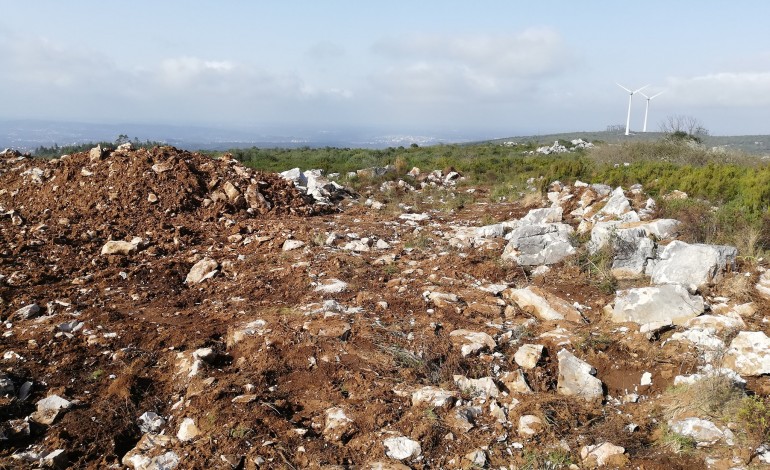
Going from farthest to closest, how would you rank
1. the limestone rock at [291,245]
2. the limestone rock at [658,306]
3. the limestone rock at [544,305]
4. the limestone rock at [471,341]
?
the limestone rock at [291,245] < the limestone rock at [544,305] < the limestone rock at [658,306] < the limestone rock at [471,341]

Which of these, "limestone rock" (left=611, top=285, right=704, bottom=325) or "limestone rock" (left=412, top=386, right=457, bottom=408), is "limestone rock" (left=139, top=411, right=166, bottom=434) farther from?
"limestone rock" (left=611, top=285, right=704, bottom=325)

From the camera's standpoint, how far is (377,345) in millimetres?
4492

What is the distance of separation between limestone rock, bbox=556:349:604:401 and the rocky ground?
0.02 meters

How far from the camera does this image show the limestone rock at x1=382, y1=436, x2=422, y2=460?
318 centimetres

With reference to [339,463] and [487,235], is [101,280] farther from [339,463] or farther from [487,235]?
[487,235]

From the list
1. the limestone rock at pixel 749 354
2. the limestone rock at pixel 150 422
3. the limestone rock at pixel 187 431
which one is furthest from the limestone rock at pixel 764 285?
the limestone rock at pixel 150 422

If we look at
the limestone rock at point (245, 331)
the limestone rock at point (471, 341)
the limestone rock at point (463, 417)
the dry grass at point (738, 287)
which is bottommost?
the limestone rock at point (463, 417)

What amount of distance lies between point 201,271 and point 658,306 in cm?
549

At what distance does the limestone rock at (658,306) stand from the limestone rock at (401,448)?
9.03ft

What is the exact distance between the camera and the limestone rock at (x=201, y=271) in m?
6.36

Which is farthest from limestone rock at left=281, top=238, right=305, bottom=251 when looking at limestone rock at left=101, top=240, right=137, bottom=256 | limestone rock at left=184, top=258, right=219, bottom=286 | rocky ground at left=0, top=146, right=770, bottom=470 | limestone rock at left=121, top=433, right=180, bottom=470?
limestone rock at left=121, top=433, right=180, bottom=470

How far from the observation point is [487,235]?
25.7 feet

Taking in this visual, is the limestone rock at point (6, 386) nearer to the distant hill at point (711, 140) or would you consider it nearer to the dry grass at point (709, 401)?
the dry grass at point (709, 401)

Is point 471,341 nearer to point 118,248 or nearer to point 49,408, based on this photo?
point 49,408
